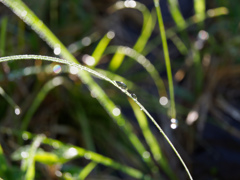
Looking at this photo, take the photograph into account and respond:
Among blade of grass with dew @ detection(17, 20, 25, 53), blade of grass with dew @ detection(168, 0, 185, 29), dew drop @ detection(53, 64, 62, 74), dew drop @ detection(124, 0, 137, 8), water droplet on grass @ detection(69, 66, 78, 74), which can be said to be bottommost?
water droplet on grass @ detection(69, 66, 78, 74)

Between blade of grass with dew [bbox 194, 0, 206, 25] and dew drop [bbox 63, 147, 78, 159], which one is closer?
dew drop [bbox 63, 147, 78, 159]

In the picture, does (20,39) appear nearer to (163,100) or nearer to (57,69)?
(57,69)

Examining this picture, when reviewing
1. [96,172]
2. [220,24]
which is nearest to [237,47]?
[220,24]

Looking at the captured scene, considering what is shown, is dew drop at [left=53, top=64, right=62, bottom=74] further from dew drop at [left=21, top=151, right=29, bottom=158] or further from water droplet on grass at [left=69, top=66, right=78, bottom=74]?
dew drop at [left=21, top=151, right=29, bottom=158]

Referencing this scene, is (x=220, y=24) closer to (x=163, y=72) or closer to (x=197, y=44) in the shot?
(x=197, y=44)

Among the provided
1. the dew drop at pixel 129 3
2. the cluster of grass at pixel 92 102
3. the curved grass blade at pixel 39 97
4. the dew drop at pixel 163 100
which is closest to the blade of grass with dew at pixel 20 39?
the cluster of grass at pixel 92 102

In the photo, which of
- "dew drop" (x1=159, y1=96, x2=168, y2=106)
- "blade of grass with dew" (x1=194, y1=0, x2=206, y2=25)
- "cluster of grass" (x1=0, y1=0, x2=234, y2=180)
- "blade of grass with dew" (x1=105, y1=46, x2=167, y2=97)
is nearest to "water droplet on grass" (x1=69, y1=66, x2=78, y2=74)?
"cluster of grass" (x1=0, y1=0, x2=234, y2=180)

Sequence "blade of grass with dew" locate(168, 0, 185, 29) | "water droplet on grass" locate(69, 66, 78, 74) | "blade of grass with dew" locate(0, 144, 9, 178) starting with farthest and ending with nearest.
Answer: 1. "blade of grass with dew" locate(168, 0, 185, 29)
2. "water droplet on grass" locate(69, 66, 78, 74)
3. "blade of grass with dew" locate(0, 144, 9, 178)

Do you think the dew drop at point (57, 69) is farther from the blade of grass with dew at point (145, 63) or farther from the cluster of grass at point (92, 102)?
the blade of grass with dew at point (145, 63)
